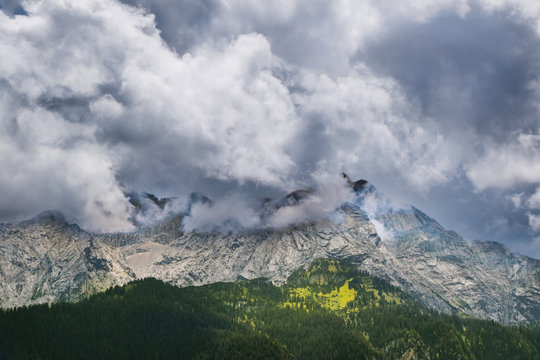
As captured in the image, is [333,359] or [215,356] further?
[333,359]

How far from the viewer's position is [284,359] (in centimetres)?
17288

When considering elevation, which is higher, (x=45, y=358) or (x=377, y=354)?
(x=377, y=354)

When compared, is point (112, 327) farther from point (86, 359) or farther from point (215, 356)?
point (215, 356)

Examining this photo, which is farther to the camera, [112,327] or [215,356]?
[112,327]

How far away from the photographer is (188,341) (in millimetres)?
184375

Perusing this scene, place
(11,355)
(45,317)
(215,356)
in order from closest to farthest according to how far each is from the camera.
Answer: (11,355)
(215,356)
(45,317)

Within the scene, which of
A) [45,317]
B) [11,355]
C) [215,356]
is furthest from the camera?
[45,317]

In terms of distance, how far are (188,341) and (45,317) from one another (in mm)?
58223

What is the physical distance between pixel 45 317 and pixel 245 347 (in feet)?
268

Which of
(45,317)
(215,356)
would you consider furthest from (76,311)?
(215,356)

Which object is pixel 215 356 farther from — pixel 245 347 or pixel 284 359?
pixel 284 359

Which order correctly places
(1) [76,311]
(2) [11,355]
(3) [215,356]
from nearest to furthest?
(2) [11,355]
(3) [215,356]
(1) [76,311]

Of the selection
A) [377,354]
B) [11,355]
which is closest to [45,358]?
[11,355]

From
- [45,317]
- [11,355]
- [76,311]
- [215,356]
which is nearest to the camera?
[11,355]
